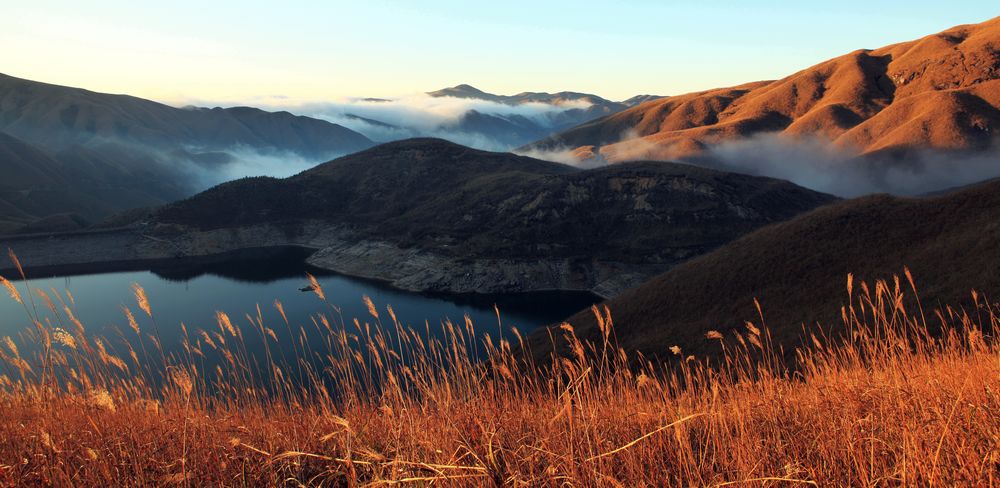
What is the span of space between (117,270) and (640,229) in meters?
112

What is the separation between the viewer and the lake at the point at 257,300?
73.9 meters

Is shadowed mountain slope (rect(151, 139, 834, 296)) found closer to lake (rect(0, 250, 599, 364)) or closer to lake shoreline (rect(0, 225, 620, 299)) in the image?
lake shoreline (rect(0, 225, 620, 299))

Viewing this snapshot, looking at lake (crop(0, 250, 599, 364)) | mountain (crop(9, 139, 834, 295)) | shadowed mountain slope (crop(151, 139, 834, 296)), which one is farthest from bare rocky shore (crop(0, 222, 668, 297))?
lake (crop(0, 250, 599, 364))

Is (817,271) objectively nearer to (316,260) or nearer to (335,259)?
(335,259)

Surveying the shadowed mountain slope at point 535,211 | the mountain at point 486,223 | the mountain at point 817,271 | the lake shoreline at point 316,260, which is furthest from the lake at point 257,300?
the mountain at point 817,271

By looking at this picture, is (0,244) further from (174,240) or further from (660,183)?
(660,183)

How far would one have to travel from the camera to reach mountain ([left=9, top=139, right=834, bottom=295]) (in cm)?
10062

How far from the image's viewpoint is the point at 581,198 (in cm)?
12188

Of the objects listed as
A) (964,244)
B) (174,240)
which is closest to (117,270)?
(174,240)

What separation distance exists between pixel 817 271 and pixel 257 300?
6154 centimetres

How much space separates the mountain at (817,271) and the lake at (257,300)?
30.4 m

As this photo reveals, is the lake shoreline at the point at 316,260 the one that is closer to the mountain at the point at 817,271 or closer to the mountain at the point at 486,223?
the mountain at the point at 486,223

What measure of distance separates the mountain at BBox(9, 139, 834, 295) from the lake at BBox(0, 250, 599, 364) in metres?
6.24

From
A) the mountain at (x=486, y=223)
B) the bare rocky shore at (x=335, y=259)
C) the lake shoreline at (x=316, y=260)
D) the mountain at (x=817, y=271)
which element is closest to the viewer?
the mountain at (x=817, y=271)
